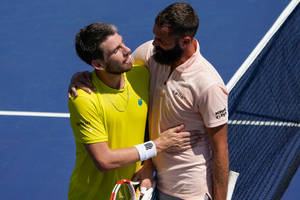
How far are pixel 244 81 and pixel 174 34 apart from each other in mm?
1573

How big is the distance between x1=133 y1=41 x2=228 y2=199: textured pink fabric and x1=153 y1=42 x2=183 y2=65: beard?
0.07 m

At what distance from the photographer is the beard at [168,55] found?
9.72 ft

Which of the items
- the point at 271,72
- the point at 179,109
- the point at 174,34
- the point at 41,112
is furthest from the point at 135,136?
the point at 41,112

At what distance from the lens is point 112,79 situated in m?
3.10

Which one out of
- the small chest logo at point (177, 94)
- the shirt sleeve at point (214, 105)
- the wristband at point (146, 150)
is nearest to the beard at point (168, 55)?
the small chest logo at point (177, 94)

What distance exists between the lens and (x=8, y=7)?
27.0ft

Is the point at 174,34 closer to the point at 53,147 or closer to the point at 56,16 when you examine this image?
the point at 53,147

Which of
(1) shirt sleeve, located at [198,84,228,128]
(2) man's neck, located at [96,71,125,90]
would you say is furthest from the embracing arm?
(1) shirt sleeve, located at [198,84,228,128]

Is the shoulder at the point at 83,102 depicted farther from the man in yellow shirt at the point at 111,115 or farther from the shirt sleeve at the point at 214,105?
the shirt sleeve at the point at 214,105

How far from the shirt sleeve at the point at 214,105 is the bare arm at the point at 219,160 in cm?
8

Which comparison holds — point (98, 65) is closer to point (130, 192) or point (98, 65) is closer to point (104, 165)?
point (104, 165)

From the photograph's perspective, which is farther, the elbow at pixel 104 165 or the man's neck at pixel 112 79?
the man's neck at pixel 112 79

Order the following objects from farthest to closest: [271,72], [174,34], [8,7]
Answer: [8,7], [271,72], [174,34]

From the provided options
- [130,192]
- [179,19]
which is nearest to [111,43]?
[179,19]
